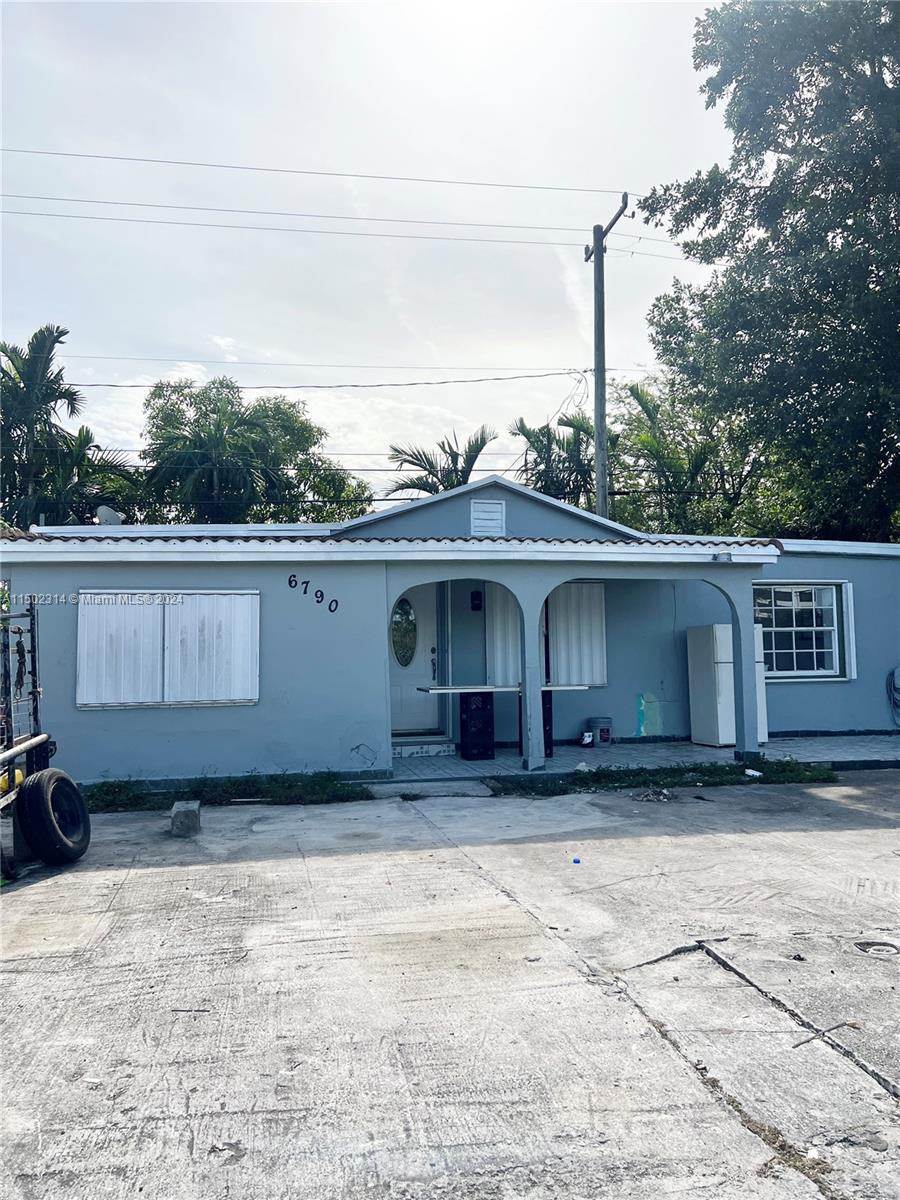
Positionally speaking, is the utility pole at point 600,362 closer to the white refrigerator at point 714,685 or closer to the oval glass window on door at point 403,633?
the white refrigerator at point 714,685

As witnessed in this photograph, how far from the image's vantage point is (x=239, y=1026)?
4.24 m

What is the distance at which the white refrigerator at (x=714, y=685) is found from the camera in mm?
13547

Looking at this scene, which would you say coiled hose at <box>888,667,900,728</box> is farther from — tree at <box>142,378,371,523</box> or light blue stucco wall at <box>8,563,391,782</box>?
tree at <box>142,378,371,523</box>

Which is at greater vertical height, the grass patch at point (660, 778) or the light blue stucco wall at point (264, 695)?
the light blue stucco wall at point (264, 695)

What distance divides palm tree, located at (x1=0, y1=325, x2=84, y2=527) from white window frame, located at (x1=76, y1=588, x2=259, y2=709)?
968cm

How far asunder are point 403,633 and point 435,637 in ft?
1.59

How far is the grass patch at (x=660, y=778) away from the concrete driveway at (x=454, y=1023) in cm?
287

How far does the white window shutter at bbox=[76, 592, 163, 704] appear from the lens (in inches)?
413

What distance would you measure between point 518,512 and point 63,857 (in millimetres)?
9081

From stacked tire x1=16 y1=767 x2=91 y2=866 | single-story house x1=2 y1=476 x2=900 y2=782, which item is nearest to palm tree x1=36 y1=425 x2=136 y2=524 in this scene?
single-story house x1=2 y1=476 x2=900 y2=782

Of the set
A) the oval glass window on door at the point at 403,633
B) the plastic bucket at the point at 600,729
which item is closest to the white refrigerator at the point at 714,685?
the plastic bucket at the point at 600,729

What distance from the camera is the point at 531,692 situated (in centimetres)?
1150

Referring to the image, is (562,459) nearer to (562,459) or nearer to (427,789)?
(562,459)

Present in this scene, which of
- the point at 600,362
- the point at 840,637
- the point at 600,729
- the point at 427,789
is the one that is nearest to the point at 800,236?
the point at 600,362
